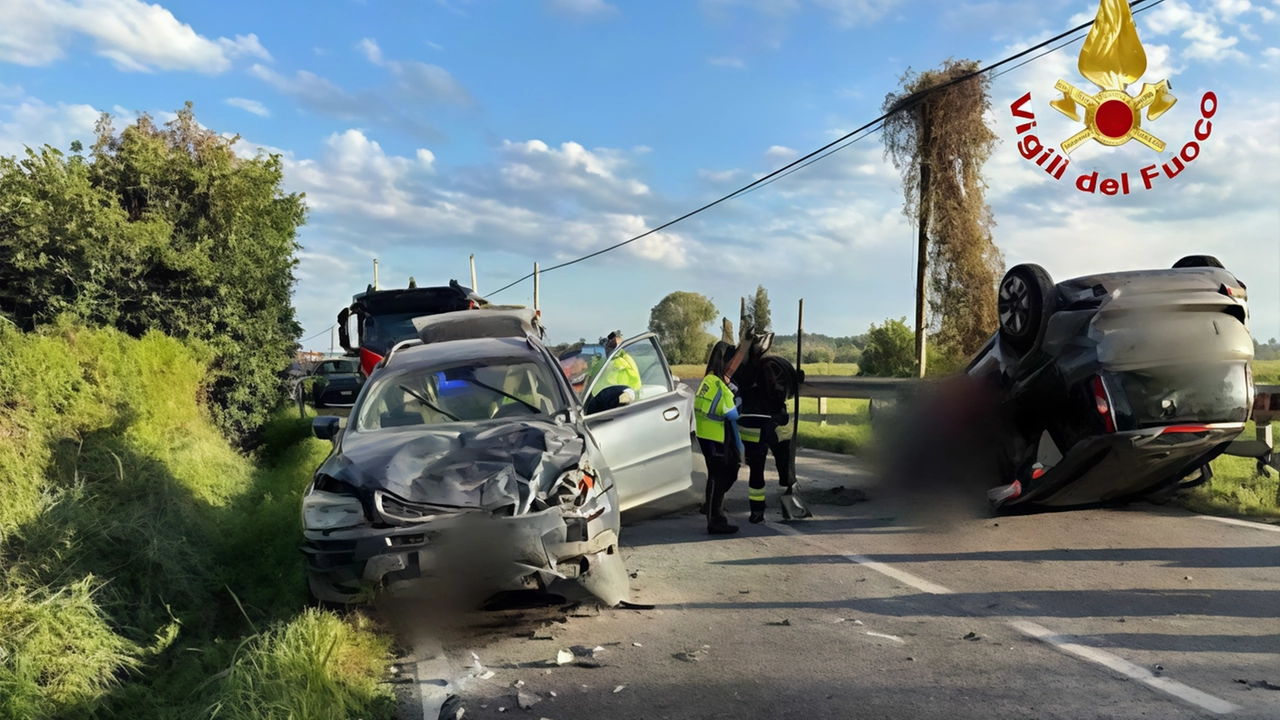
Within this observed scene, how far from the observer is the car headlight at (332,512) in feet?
15.3

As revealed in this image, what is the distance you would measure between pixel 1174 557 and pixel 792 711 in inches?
156

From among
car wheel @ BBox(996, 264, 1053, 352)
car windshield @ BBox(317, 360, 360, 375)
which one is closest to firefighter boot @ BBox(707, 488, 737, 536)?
car wheel @ BBox(996, 264, 1053, 352)

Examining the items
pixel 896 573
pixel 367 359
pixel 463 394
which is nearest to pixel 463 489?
pixel 463 394

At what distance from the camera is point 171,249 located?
11.3 meters

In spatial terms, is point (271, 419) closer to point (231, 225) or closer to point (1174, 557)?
point (231, 225)

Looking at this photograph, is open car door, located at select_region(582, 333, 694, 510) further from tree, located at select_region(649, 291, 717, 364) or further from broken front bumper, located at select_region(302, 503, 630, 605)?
tree, located at select_region(649, 291, 717, 364)

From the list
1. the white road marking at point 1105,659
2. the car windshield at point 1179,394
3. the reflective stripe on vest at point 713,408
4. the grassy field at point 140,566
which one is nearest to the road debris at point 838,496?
the reflective stripe on vest at point 713,408

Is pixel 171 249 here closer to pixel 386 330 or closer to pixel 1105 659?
pixel 386 330

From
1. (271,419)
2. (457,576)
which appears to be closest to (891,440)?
(457,576)

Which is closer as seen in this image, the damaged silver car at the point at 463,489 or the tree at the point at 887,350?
the damaged silver car at the point at 463,489

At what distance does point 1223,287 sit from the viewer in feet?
21.3

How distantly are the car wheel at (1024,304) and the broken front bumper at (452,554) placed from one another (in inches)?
173

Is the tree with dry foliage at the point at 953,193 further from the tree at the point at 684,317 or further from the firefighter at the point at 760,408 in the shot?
the tree at the point at 684,317

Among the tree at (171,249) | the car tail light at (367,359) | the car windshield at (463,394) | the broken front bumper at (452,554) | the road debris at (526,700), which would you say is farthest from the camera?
the car tail light at (367,359)
